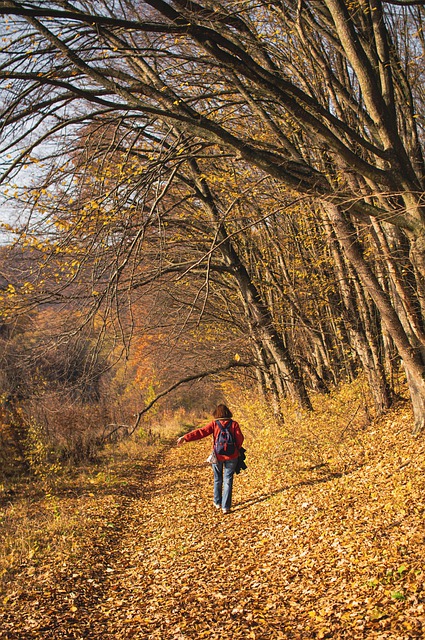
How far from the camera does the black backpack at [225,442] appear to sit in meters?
8.77

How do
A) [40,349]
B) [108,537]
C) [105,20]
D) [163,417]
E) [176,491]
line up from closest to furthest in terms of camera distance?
[105,20]
[40,349]
[108,537]
[176,491]
[163,417]

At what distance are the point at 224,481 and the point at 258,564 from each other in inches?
109

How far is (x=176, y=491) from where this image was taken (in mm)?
11875

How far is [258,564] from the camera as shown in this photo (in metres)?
6.16

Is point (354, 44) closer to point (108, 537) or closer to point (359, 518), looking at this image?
point (359, 518)

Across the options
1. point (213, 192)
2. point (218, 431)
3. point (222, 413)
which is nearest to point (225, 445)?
point (218, 431)

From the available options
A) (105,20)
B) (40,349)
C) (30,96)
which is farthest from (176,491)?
(105,20)

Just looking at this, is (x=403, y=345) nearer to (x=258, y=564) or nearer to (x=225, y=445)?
(x=225, y=445)

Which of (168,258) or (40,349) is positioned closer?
(40,349)

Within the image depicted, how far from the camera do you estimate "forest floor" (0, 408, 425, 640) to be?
455 centimetres

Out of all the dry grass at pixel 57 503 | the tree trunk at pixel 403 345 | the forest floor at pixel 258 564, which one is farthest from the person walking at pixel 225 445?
the tree trunk at pixel 403 345

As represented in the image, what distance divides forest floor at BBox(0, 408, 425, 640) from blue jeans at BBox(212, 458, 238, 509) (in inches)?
9.0

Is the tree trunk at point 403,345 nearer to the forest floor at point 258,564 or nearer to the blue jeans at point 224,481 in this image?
the forest floor at point 258,564

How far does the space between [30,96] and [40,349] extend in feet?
12.4
